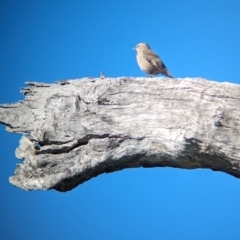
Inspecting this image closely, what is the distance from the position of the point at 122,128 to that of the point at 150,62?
10.4 ft

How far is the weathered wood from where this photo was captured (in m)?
2.63

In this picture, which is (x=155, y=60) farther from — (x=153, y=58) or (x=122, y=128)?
(x=122, y=128)

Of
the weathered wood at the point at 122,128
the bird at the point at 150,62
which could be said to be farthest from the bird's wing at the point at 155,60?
the weathered wood at the point at 122,128

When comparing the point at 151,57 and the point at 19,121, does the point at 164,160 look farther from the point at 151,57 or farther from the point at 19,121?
the point at 151,57

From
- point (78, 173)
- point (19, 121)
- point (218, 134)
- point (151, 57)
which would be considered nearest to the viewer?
point (218, 134)

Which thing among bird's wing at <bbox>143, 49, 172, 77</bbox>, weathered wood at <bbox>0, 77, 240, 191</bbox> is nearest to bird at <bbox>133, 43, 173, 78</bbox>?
bird's wing at <bbox>143, 49, 172, 77</bbox>

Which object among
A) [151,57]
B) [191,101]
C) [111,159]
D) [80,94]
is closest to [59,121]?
[80,94]

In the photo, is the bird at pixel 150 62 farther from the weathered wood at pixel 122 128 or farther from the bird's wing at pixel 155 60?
the weathered wood at pixel 122 128

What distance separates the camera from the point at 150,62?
5.82m

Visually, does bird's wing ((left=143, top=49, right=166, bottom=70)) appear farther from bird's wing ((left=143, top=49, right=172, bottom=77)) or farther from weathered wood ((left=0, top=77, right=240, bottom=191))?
weathered wood ((left=0, top=77, right=240, bottom=191))

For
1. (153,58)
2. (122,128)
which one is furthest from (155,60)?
(122,128)

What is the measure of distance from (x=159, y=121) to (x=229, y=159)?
1.49 feet

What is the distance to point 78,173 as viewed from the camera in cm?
280

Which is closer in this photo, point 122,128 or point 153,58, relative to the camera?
point 122,128
